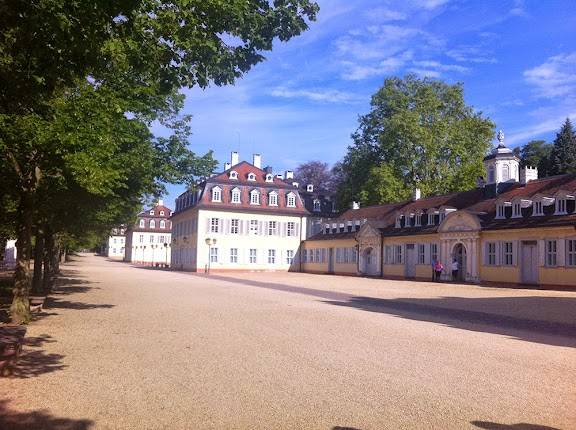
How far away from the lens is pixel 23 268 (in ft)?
47.7

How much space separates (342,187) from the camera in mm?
69500

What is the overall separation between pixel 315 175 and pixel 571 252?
54.6m

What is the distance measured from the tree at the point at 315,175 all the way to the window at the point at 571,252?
171 ft

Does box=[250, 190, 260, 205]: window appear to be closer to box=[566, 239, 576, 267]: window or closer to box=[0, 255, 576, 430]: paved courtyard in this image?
box=[566, 239, 576, 267]: window

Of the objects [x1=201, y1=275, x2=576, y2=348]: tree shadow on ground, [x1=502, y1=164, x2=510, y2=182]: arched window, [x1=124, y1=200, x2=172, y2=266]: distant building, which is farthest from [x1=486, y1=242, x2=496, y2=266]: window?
[x1=124, y1=200, x2=172, y2=266]: distant building

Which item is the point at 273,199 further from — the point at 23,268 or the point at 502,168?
the point at 23,268

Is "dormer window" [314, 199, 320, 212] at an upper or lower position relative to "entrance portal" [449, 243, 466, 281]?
upper

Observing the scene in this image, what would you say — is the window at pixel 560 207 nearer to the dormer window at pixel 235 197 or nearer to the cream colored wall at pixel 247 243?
the cream colored wall at pixel 247 243

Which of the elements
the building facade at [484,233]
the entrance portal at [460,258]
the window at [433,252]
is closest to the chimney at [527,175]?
the building facade at [484,233]

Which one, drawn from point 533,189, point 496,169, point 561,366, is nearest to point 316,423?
point 561,366

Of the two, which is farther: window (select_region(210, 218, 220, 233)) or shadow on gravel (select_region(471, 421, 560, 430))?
window (select_region(210, 218, 220, 233))

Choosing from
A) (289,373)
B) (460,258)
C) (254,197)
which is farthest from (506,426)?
(254,197)

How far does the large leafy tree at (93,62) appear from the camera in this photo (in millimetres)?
7359

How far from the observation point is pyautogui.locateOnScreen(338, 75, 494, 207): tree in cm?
5934
